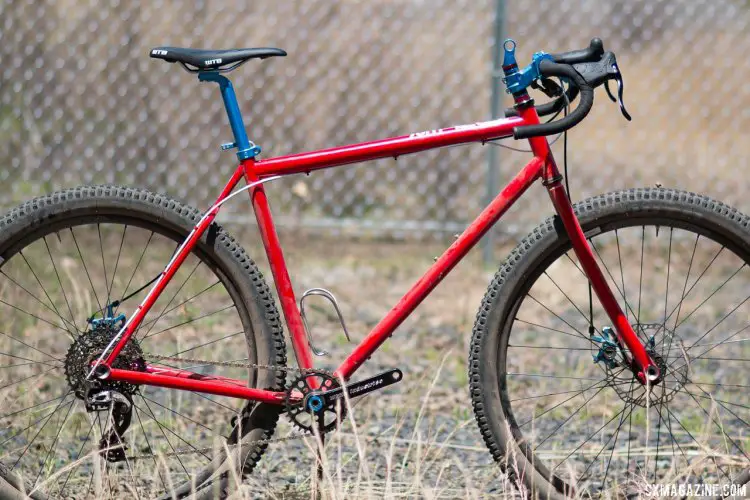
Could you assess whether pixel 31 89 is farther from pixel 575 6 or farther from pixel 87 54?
pixel 575 6

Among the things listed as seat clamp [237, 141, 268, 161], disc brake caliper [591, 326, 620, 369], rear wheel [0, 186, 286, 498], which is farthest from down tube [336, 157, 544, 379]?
seat clamp [237, 141, 268, 161]

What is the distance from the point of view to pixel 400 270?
643 cm

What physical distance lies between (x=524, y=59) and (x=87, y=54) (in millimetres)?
3193

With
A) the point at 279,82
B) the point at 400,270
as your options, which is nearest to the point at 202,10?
the point at 279,82

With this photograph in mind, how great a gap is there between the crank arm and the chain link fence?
125 inches

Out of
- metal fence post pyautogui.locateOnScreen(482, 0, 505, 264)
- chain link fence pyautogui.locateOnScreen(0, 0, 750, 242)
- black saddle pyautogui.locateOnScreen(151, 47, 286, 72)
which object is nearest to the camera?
black saddle pyautogui.locateOnScreen(151, 47, 286, 72)

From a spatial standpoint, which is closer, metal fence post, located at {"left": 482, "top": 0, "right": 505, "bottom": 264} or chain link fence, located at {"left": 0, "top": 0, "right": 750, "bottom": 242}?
metal fence post, located at {"left": 482, "top": 0, "right": 505, "bottom": 264}

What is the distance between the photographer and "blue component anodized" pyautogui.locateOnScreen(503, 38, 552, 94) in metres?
2.96

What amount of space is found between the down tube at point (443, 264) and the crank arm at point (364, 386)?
0.04 m

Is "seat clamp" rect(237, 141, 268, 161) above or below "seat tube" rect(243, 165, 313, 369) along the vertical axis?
above

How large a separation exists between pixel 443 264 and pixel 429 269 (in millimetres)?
53

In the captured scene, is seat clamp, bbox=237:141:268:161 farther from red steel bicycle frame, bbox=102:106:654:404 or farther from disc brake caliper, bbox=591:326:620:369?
disc brake caliper, bbox=591:326:620:369

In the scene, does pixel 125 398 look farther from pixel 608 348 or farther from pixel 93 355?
pixel 608 348

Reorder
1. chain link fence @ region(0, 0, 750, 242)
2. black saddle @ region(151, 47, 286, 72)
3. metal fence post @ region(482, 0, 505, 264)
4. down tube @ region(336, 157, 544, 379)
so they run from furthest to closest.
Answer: chain link fence @ region(0, 0, 750, 242)
metal fence post @ region(482, 0, 505, 264)
down tube @ region(336, 157, 544, 379)
black saddle @ region(151, 47, 286, 72)
